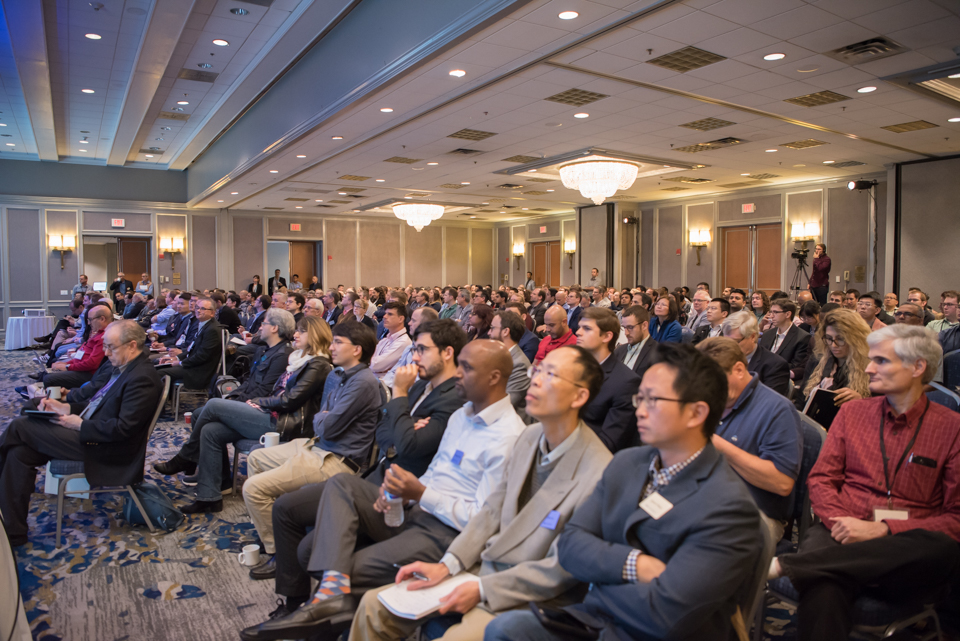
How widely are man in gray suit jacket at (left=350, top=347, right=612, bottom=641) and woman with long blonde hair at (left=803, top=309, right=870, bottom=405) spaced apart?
7.41 feet

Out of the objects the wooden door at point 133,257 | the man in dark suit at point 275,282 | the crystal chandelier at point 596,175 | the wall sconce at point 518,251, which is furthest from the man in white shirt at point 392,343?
the wall sconce at point 518,251

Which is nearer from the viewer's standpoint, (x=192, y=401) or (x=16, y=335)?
(x=192, y=401)

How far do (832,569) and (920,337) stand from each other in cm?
94

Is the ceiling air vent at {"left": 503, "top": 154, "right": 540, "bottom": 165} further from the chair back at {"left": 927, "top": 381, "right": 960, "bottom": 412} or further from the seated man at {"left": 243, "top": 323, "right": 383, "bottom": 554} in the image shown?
the chair back at {"left": 927, "top": 381, "right": 960, "bottom": 412}

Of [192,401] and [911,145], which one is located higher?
[911,145]

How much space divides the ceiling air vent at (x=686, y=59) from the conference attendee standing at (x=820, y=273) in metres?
7.59

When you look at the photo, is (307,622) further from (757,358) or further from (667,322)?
(667,322)

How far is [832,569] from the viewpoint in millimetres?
1851

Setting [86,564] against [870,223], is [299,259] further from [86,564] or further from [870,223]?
[86,564]

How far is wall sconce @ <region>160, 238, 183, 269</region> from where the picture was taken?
16.8 meters

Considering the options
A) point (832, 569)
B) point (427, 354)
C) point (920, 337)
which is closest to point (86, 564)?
point (427, 354)

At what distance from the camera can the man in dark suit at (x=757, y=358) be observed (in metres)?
3.86

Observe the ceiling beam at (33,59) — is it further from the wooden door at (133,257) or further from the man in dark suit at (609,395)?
the man in dark suit at (609,395)

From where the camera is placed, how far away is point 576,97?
7.01 metres
